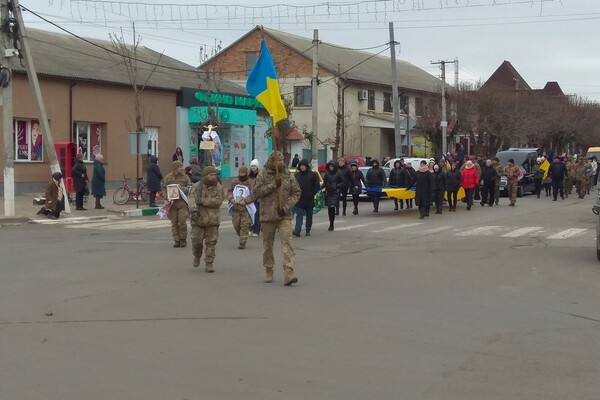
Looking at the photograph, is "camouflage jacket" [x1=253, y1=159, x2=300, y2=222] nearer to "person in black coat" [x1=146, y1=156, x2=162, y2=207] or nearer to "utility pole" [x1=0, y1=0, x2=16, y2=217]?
"utility pole" [x1=0, y1=0, x2=16, y2=217]

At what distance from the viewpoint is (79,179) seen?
24.9 m

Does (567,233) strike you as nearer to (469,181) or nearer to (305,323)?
(469,181)

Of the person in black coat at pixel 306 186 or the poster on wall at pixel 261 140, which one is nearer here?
the person in black coat at pixel 306 186

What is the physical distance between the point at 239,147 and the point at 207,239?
30045mm

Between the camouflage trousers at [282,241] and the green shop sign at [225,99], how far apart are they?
25.7 metres

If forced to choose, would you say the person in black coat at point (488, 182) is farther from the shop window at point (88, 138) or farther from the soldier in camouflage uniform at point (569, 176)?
the shop window at point (88, 138)

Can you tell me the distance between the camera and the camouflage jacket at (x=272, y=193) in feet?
37.5

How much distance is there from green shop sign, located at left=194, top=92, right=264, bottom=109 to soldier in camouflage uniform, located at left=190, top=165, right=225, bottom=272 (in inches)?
950

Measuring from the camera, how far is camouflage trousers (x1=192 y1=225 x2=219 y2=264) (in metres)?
12.4

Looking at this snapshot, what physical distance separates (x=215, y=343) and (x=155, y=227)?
44.9 feet

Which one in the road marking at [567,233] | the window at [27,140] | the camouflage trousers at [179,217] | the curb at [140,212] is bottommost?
the road marking at [567,233]

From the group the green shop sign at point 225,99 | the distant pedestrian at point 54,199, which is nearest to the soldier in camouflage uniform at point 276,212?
the distant pedestrian at point 54,199

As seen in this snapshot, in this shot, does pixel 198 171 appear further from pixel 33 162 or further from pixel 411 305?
pixel 411 305

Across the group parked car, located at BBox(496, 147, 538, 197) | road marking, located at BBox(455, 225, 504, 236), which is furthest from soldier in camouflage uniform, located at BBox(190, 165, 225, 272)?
parked car, located at BBox(496, 147, 538, 197)
